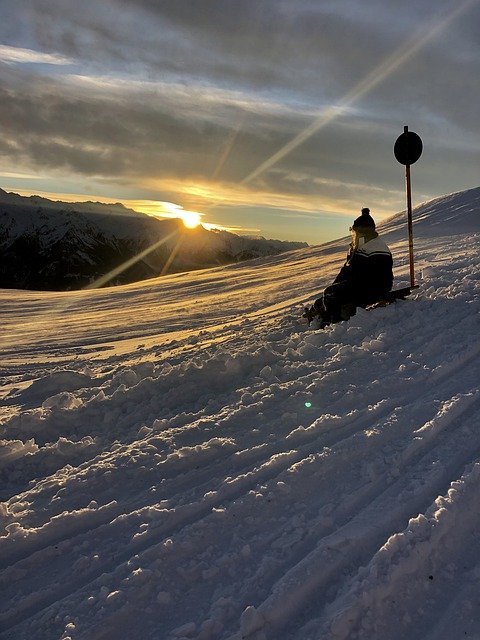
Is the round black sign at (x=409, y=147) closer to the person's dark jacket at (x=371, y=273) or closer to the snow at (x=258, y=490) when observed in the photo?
the person's dark jacket at (x=371, y=273)

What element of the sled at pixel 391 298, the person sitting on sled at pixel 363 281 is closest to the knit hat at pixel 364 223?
the person sitting on sled at pixel 363 281

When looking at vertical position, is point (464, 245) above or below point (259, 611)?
above

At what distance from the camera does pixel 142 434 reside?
434 cm

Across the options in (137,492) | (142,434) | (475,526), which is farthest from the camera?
(142,434)

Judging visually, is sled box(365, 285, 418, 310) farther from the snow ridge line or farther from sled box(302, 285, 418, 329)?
the snow ridge line

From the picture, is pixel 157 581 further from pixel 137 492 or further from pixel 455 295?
pixel 455 295

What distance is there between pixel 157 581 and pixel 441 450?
2.18 meters

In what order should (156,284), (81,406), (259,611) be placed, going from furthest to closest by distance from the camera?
(156,284) → (81,406) → (259,611)

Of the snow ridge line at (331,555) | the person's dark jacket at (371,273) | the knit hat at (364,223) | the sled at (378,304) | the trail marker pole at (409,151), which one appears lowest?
the snow ridge line at (331,555)

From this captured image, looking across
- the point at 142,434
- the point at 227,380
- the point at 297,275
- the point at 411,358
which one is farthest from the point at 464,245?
the point at 142,434

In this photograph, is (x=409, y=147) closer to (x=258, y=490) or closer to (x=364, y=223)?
(x=364, y=223)

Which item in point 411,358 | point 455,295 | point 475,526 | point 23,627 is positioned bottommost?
point 23,627

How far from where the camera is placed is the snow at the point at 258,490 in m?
2.44

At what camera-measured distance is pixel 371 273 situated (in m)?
7.14
